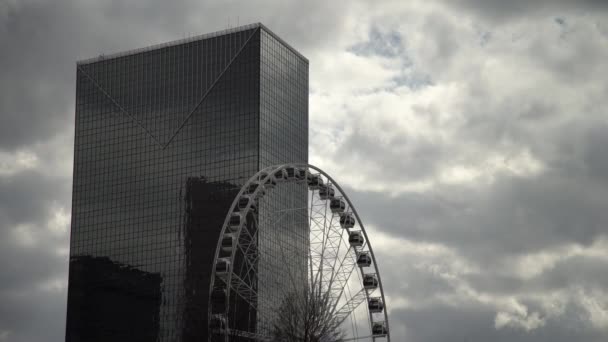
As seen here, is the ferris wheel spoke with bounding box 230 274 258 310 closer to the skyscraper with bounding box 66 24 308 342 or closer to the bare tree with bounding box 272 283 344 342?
the bare tree with bounding box 272 283 344 342

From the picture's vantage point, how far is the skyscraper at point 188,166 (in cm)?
Result: 18350

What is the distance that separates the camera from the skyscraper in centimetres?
18350

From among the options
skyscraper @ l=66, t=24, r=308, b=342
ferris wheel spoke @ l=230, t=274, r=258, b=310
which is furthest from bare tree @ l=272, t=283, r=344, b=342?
skyscraper @ l=66, t=24, r=308, b=342

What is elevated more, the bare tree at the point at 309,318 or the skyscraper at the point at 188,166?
the skyscraper at the point at 188,166

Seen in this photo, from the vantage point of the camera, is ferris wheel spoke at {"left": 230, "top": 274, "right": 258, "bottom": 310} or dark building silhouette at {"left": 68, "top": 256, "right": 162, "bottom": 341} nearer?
ferris wheel spoke at {"left": 230, "top": 274, "right": 258, "bottom": 310}

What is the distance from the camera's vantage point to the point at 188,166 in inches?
7500

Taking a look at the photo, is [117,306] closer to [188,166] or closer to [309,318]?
[188,166]

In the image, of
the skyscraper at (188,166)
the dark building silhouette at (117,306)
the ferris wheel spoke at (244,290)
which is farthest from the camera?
the dark building silhouette at (117,306)

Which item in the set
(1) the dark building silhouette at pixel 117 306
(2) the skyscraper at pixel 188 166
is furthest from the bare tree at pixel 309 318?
(1) the dark building silhouette at pixel 117 306

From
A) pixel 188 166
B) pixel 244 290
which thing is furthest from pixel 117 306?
pixel 244 290

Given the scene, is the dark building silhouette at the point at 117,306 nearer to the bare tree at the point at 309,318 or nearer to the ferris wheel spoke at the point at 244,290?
the ferris wheel spoke at the point at 244,290

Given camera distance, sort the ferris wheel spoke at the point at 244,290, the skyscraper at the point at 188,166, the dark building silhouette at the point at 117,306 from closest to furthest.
A: the ferris wheel spoke at the point at 244,290, the skyscraper at the point at 188,166, the dark building silhouette at the point at 117,306

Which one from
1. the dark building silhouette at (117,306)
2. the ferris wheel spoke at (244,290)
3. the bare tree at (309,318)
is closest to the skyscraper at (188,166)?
the dark building silhouette at (117,306)

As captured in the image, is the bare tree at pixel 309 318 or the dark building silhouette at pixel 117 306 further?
the dark building silhouette at pixel 117 306
